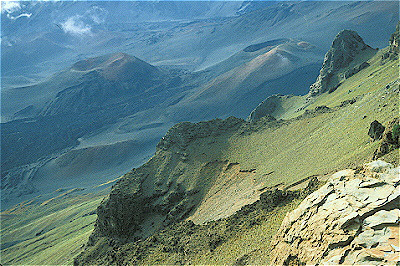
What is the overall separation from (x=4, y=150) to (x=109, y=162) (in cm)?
6529

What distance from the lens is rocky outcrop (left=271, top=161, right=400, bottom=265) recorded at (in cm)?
1052

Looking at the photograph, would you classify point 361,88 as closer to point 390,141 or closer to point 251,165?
point 251,165

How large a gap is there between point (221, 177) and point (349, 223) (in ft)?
94.6

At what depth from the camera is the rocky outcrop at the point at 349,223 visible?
10.5 meters

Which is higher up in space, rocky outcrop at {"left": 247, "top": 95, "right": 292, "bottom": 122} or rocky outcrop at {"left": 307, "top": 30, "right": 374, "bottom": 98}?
rocky outcrop at {"left": 307, "top": 30, "right": 374, "bottom": 98}

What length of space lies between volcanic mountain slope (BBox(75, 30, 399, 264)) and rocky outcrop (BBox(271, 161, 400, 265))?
5.78 meters

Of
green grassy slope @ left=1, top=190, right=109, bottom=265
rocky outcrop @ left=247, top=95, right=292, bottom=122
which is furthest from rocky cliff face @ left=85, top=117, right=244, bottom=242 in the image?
rocky outcrop @ left=247, top=95, right=292, bottom=122

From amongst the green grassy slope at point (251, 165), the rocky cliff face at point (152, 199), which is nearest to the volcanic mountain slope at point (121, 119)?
the green grassy slope at point (251, 165)

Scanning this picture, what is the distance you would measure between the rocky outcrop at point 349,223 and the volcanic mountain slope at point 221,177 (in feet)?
19.0

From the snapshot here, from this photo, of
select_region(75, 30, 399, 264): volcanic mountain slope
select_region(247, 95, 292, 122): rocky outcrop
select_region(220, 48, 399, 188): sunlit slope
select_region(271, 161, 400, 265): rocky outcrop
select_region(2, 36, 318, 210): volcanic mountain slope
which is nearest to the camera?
select_region(271, 161, 400, 265): rocky outcrop

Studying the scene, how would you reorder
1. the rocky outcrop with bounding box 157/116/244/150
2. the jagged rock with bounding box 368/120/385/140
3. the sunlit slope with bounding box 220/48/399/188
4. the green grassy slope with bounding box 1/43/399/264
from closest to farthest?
the green grassy slope with bounding box 1/43/399/264 → the jagged rock with bounding box 368/120/385/140 → the sunlit slope with bounding box 220/48/399/188 → the rocky outcrop with bounding box 157/116/244/150

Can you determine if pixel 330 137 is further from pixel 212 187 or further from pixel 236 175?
pixel 212 187

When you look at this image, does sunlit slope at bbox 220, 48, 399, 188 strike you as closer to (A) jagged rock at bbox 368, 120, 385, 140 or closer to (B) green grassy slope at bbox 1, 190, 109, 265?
(A) jagged rock at bbox 368, 120, 385, 140

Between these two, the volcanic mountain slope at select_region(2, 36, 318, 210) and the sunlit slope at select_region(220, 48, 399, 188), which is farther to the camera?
the volcanic mountain slope at select_region(2, 36, 318, 210)
